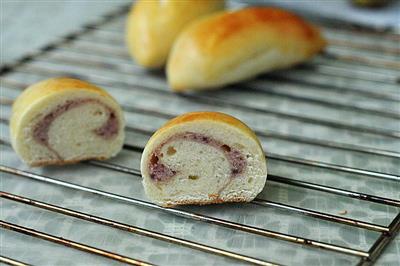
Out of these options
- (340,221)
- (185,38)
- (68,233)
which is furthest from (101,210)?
(185,38)

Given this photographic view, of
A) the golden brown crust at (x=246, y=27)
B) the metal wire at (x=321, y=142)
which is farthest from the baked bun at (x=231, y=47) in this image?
the metal wire at (x=321, y=142)

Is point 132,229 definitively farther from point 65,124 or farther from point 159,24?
point 159,24

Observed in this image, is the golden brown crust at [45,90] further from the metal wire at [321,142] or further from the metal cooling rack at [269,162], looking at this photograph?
the metal wire at [321,142]

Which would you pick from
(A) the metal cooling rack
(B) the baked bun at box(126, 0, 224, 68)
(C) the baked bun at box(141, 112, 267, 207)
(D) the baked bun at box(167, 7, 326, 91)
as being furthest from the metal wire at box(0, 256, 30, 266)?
(B) the baked bun at box(126, 0, 224, 68)

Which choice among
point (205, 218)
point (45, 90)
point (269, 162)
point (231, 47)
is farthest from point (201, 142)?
point (231, 47)

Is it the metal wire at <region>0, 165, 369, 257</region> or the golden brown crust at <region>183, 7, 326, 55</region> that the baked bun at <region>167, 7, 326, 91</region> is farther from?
the metal wire at <region>0, 165, 369, 257</region>

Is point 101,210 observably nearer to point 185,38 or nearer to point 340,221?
point 340,221
